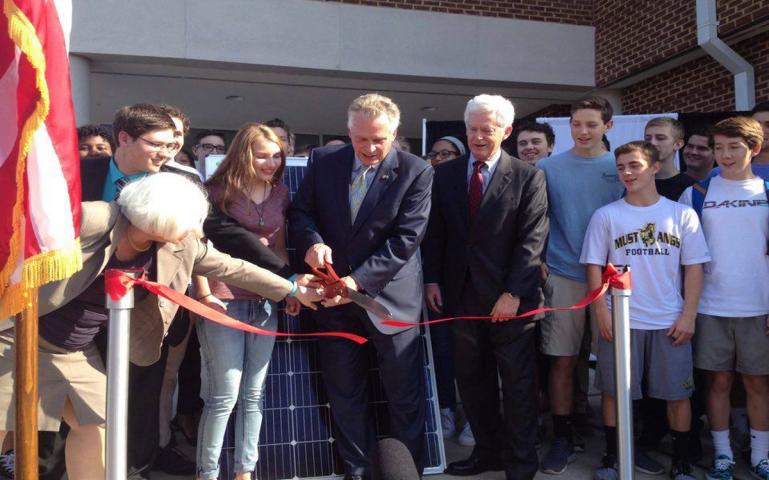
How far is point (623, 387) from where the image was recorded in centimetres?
303

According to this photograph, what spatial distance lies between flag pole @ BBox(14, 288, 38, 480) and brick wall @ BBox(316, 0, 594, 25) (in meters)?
8.61

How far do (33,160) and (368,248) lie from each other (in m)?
1.76

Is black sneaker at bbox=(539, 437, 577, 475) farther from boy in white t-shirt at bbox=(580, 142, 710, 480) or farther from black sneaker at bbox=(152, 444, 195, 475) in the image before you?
black sneaker at bbox=(152, 444, 195, 475)

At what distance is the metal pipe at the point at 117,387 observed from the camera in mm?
2400

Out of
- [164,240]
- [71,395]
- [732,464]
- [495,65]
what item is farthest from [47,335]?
[495,65]

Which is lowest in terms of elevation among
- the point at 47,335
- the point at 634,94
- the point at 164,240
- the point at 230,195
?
the point at 47,335

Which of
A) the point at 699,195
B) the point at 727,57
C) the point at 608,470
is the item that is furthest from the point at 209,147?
the point at 727,57

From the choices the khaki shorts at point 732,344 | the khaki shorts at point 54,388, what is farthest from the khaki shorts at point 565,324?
the khaki shorts at point 54,388

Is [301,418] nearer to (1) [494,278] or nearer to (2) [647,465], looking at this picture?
(1) [494,278]

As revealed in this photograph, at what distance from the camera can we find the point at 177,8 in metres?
9.37

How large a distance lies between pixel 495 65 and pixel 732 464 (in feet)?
26.2

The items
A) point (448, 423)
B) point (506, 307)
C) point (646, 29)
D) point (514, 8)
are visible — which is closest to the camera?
point (506, 307)

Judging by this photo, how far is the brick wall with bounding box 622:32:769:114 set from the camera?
8.89m

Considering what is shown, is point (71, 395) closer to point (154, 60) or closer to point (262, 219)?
point (262, 219)
